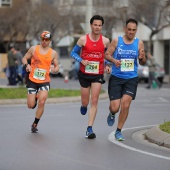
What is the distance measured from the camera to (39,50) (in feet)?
44.7

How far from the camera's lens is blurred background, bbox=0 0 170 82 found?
55.0 metres

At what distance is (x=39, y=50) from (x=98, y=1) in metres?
51.1

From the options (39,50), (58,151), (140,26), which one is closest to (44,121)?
(39,50)

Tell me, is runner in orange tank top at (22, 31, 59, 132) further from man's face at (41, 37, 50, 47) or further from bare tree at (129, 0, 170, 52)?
bare tree at (129, 0, 170, 52)

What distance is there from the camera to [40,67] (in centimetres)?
1353

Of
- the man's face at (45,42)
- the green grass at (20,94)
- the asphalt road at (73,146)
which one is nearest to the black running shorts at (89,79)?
the asphalt road at (73,146)

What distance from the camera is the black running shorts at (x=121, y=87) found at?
12078 millimetres

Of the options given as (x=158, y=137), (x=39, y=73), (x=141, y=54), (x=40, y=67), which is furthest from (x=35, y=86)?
(x=158, y=137)

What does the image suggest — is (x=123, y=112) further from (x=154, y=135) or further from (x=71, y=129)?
(x=71, y=129)

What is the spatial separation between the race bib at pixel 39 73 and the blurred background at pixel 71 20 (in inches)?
1509

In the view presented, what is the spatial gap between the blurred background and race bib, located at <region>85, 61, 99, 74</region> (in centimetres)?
3919

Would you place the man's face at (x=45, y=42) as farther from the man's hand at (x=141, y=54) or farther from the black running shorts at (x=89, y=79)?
the man's hand at (x=141, y=54)

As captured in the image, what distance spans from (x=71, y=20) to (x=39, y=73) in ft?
176

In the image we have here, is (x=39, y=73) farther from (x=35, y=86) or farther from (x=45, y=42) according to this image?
(x=45, y=42)
